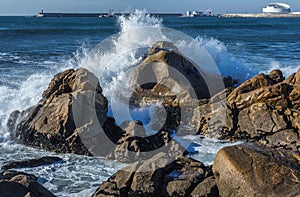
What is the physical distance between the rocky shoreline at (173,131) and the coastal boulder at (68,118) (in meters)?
0.02

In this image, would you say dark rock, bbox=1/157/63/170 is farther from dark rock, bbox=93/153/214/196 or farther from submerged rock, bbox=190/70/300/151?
submerged rock, bbox=190/70/300/151

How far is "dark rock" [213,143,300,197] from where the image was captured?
4.72 m

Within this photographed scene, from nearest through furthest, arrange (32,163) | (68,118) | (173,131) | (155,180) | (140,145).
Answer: (155,180) < (32,163) < (140,145) < (68,118) < (173,131)

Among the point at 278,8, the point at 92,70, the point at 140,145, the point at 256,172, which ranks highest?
the point at 278,8

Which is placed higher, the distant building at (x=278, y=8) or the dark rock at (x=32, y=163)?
the distant building at (x=278, y=8)

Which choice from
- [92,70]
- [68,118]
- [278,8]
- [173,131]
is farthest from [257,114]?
[278,8]

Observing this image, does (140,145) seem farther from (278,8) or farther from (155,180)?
(278,8)

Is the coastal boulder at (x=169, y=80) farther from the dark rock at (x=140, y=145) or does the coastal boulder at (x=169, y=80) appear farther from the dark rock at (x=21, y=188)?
the dark rock at (x=21, y=188)

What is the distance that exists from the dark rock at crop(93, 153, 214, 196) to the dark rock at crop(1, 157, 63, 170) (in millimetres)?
2202

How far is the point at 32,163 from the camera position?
7371mm

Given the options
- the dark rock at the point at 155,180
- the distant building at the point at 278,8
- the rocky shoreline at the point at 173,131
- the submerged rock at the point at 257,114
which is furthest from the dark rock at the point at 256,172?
the distant building at the point at 278,8

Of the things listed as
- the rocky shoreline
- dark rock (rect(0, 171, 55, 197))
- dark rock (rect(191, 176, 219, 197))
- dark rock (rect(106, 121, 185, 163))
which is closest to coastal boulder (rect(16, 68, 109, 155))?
the rocky shoreline

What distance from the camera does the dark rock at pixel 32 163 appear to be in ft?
23.7

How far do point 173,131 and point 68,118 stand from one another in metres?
2.35
